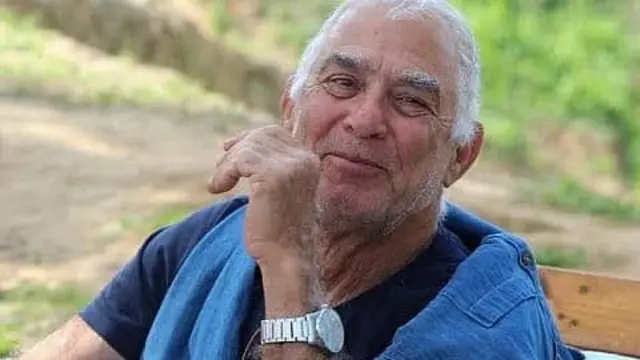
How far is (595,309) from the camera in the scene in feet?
8.23

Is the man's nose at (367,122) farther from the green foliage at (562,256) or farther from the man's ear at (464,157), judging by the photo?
the green foliage at (562,256)

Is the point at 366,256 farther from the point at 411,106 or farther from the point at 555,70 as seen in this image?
the point at 555,70

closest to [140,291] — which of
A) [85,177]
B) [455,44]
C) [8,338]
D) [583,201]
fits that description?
[455,44]

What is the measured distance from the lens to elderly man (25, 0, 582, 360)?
1.80m

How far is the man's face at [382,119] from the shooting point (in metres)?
1.90

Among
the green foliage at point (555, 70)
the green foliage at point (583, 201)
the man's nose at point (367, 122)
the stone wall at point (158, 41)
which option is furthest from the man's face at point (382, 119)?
the stone wall at point (158, 41)

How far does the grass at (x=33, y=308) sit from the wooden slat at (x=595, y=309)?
2389 mm

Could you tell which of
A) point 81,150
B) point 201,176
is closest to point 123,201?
point 201,176

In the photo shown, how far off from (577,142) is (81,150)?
3.95m

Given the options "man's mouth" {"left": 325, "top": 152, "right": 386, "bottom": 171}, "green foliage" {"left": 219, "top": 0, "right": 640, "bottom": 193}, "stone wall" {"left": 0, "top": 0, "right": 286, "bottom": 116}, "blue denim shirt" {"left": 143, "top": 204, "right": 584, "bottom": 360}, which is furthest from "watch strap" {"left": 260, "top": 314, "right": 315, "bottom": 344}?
"stone wall" {"left": 0, "top": 0, "right": 286, "bottom": 116}

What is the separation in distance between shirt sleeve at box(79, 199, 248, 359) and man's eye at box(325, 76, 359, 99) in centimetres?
31

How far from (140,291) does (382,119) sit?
52cm

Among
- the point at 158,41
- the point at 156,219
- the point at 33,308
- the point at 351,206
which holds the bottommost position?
the point at 158,41

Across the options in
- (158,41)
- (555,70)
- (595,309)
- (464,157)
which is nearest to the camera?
(464,157)
